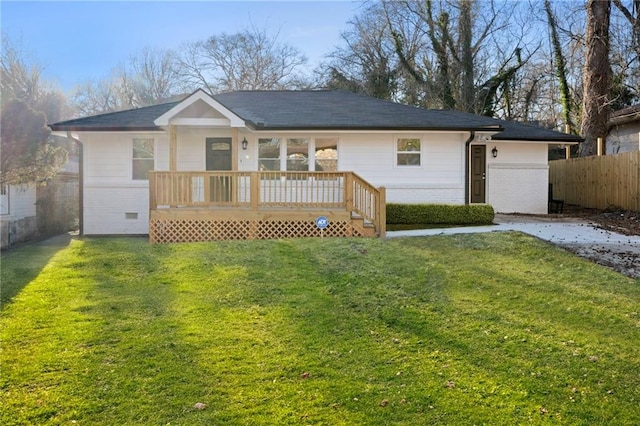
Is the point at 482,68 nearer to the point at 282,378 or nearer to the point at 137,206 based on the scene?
the point at 137,206

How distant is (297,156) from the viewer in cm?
1383

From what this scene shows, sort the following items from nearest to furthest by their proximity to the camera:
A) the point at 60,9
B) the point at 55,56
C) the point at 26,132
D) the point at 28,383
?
the point at 28,383, the point at 26,132, the point at 60,9, the point at 55,56

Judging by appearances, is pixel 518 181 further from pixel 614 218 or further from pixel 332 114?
pixel 332 114

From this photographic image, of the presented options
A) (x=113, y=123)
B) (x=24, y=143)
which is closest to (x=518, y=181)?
(x=113, y=123)

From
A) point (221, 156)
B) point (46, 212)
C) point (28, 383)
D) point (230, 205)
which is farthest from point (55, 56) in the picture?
point (28, 383)

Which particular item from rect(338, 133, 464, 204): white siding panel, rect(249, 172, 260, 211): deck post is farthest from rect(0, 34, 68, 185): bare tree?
rect(338, 133, 464, 204): white siding panel

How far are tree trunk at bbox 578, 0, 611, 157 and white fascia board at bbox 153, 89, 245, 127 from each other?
13454 mm

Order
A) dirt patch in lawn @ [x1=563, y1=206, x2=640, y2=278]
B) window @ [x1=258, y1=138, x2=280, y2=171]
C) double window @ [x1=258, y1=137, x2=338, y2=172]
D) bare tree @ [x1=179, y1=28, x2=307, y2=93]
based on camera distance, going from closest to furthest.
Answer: dirt patch in lawn @ [x1=563, y1=206, x2=640, y2=278]
double window @ [x1=258, y1=137, x2=338, y2=172]
window @ [x1=258, y1=138, x2=280, y2=171]
bare tree @ [x1=179, y1=28, x2=307, y2=93]

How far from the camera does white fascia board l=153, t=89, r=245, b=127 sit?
453 inches

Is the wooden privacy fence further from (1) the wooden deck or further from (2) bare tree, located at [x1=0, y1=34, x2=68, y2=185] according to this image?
(2) bare tree, located at [x1=0, y1=34, x2=68, y2=185]

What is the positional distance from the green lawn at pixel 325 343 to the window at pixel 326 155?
636 centimetres

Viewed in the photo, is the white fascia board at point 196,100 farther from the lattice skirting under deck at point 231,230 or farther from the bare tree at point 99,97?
the bare tree at point 99,97

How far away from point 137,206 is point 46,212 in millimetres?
4035

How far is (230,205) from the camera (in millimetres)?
11625
